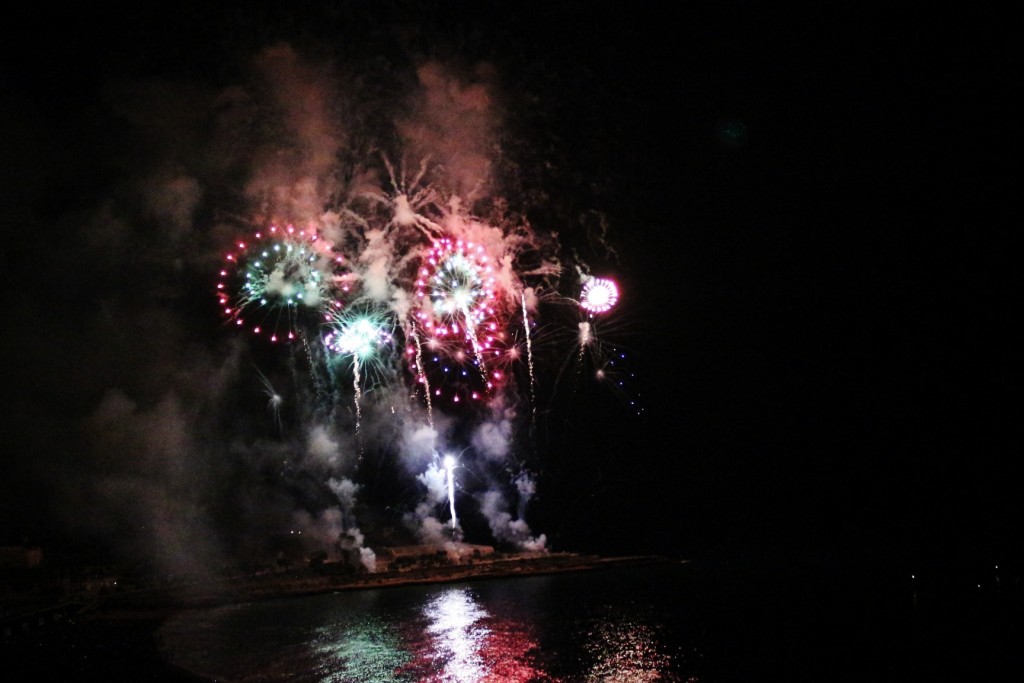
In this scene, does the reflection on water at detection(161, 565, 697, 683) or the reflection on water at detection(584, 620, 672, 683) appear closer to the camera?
the reflection on water at detection(584, 620, 672, 683)

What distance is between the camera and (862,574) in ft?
151

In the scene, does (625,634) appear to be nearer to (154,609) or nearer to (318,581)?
(154,609)

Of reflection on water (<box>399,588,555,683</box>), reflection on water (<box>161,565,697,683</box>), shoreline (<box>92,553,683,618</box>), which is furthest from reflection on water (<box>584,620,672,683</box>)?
shoreline (<box>92,553,683,618</box>)

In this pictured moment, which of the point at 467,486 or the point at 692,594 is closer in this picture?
the point at 692,594

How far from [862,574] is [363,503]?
124 ft

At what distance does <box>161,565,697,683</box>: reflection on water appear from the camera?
20188 mm

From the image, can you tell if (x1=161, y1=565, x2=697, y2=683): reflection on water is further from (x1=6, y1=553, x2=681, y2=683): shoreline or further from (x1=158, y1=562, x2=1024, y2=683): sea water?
(x1=6, y1=553, x2=681, y2=683): shoreline

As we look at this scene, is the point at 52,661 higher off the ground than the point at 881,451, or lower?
lower

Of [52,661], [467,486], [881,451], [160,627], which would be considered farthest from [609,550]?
[52,661]

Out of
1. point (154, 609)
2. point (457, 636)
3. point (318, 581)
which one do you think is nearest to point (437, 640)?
point (457, 636)

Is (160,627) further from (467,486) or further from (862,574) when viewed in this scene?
(862,574)

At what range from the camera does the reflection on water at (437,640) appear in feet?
66.2

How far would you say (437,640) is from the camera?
25.9m

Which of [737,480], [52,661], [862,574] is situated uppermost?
[737,480]
